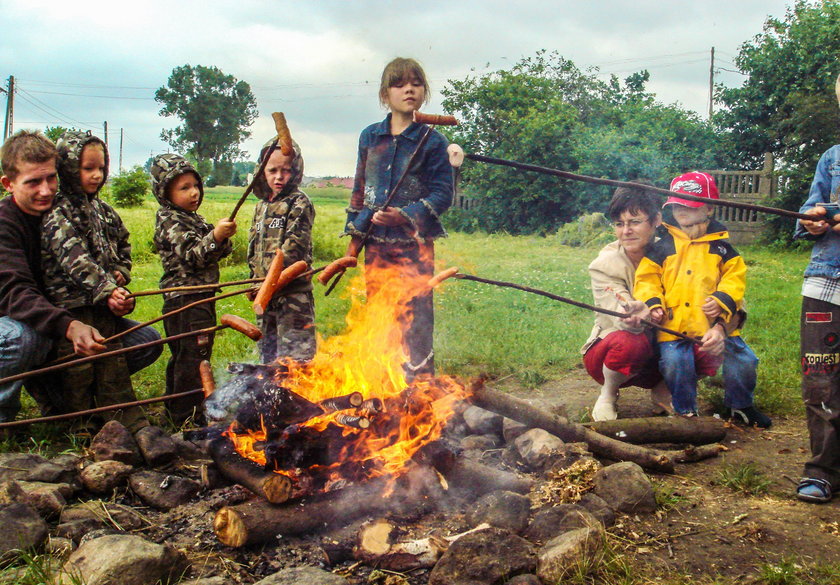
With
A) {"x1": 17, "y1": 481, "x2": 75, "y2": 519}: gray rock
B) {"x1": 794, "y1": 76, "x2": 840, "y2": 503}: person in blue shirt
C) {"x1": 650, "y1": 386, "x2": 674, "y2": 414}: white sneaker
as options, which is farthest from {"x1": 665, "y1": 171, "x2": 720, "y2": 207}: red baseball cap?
{"x1": 17, "y1": 481, "x2": 75, "y2": 519}: gray rock

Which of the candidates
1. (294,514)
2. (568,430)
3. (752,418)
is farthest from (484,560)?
(752,418)

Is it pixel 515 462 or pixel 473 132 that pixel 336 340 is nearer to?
pixel 515 462

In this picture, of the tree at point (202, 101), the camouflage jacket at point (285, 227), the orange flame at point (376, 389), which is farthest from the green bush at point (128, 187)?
the orange flame at point (376, 389)

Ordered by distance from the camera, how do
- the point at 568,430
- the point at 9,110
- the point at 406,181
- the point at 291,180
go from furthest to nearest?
1. the point at 9,110
2. the point at 291,180
3. the point at 406,181
4. the point at 568,430

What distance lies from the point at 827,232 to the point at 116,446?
14.1 ft

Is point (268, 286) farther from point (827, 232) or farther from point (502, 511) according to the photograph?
point (827, 232)

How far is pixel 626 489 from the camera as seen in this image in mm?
3492

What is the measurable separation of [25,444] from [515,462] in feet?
10.5

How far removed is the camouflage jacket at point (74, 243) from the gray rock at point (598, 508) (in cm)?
317

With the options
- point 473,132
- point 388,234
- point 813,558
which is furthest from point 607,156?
point 813,558

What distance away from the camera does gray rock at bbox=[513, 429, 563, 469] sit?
153 inches

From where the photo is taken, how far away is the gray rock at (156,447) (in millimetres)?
3889

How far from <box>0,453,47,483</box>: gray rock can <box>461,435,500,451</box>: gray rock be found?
2476mm

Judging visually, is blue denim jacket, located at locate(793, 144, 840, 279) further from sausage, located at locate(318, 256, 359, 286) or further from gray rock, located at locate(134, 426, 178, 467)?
gray rock, located at locate(134, 426, 178, 467)
